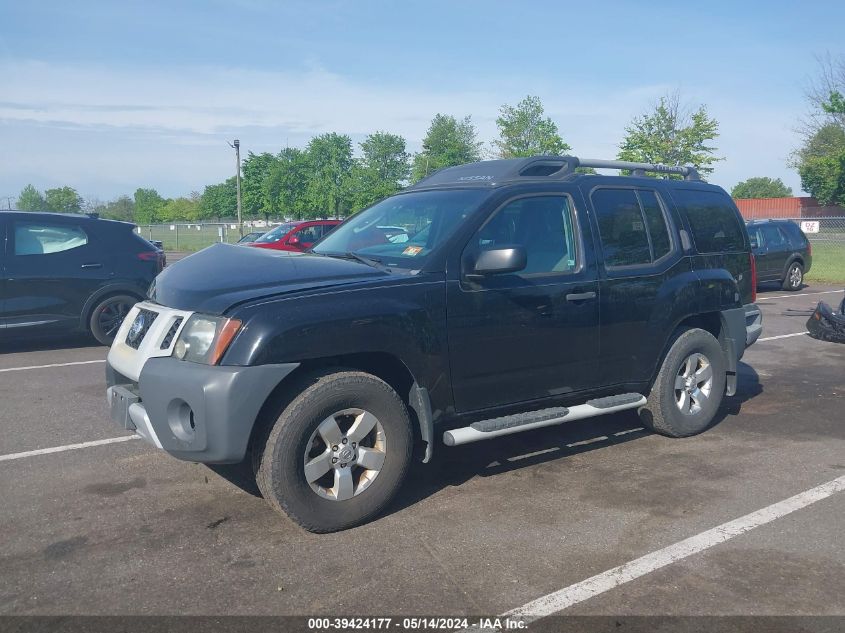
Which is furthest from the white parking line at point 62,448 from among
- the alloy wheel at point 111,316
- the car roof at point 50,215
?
the car roof at point 50,215

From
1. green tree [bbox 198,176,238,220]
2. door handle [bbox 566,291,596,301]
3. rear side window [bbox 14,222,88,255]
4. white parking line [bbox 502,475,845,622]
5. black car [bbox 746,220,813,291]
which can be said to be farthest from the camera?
green tree [bbox 198,176,238,220]

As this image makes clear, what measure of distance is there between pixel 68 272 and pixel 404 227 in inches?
236

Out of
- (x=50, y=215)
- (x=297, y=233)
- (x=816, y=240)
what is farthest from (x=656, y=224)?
(x=816, y=240)

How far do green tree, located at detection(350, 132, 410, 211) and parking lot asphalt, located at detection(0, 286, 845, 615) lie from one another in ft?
148

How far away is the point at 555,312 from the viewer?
4.83 meters

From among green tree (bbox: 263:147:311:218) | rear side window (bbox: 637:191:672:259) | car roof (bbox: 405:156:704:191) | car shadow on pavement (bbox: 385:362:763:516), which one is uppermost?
green tree (bbox: 263:147:311:218)

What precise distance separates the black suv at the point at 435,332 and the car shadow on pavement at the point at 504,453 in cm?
32

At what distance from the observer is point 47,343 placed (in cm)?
1038

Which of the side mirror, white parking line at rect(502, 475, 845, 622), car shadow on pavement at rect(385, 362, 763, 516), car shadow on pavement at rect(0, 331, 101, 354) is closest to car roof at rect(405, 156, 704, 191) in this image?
the side mirror

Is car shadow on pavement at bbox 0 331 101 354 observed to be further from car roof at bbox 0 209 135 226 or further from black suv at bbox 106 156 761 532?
black suv at bbox 106 156 761 532

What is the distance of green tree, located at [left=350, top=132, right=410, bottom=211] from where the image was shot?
166ft

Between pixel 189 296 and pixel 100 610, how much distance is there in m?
1.58

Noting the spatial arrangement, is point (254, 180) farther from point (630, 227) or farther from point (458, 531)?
point (458, 531)

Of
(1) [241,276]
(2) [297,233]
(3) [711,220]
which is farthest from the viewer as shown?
(2) [297,233]
